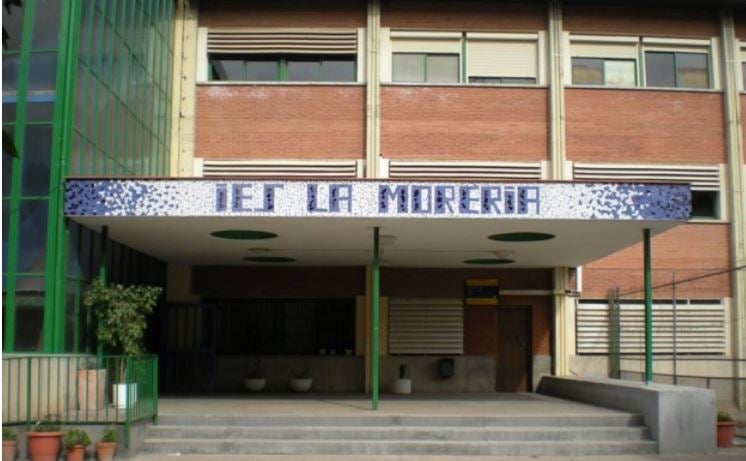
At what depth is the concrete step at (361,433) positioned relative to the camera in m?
13.4

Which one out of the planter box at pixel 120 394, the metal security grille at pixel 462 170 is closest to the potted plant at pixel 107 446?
the planter box at pixel 120 394

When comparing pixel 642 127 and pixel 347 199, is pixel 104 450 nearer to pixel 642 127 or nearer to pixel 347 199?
pixel 347 199

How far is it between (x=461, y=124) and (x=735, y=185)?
22.3ft

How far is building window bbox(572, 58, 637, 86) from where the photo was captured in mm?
22250

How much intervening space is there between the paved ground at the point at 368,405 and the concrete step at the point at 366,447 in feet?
3.02

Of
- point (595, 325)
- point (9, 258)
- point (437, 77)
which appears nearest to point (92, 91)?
point (9, 258)

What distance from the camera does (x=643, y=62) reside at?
22.3 metres

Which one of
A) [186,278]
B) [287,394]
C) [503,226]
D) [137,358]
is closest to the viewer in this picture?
[137,358]

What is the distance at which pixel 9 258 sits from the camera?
13.7 metres

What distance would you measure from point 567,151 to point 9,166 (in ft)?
42.4

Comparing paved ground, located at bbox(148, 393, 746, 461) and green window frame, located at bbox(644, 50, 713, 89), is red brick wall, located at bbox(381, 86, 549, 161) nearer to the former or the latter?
green window frame, located at bbox(644, 50, 713, 89)

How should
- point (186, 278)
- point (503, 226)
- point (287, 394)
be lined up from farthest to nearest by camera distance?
1. point (186, 278)
2. point (287, 394)
3. point (503, 226)

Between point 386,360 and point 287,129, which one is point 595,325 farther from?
point 287,129

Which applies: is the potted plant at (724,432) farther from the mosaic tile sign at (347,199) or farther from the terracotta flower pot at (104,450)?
the terracotta flower pot at (104,450)
